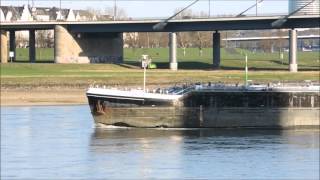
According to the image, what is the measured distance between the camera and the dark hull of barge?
2717 inches

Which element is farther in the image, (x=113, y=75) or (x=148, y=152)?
(x=113, y=75)

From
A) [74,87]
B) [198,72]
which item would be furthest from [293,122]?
[198,72]

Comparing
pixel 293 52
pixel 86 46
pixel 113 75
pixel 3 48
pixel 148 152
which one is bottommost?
pixel 148 152

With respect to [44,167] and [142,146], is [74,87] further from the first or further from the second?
[44,167]

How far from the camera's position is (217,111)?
69500mm

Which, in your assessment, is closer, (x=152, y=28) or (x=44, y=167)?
(x=44, y=167)

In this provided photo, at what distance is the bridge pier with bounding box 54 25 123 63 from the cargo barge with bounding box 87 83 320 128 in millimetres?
76857

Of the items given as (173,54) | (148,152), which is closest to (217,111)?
(148,152)

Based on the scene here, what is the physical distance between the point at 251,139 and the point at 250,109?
22.9 ft

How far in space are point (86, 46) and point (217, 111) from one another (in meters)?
83.6

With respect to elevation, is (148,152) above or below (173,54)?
below

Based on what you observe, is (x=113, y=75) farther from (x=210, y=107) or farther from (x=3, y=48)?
(x=210, y=107)

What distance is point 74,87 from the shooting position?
10675 cm

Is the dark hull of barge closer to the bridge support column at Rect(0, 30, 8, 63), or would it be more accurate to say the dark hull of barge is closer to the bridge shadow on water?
the bridge shadow on water
